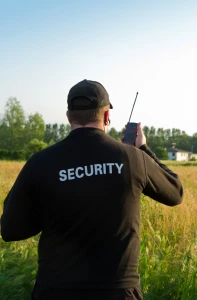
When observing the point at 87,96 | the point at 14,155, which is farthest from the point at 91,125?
the point at 14,155

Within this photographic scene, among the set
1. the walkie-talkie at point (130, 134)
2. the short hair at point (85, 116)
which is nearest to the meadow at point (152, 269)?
the walkie-talkie at point (130, 134)

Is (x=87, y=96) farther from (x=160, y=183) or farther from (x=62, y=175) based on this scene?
(x=160, y=183)

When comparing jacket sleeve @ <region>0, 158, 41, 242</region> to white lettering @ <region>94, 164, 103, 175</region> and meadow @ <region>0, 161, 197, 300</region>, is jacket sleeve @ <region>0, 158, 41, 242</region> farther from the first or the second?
meadow @ <region>0, 161, 197, 300</region>

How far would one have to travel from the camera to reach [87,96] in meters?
2.19

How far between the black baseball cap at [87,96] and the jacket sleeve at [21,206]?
42 centimetres

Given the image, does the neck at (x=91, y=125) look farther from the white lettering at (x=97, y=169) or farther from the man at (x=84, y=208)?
the white lettering at (x=97, y=169)

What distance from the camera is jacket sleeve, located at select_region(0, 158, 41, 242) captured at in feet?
6.87

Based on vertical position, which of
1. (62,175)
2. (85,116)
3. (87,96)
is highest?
(87,96)

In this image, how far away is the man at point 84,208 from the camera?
2.07 metres

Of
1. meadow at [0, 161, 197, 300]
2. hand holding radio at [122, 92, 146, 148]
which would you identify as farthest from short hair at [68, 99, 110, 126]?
meadow at [0, 161, 197, 300]

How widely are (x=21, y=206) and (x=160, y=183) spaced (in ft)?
2.70

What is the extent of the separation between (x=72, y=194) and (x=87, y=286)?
51 cm

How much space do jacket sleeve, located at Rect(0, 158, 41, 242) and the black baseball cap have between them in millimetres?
419

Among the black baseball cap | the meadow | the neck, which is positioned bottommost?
the meadow
